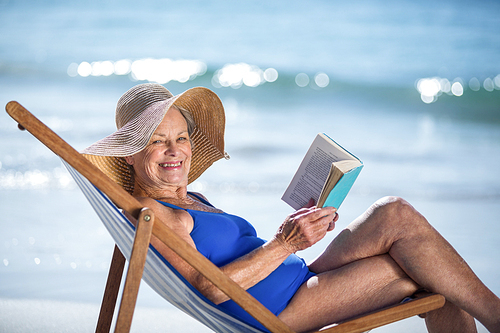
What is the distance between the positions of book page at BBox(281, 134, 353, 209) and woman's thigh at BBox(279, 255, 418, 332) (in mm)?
286

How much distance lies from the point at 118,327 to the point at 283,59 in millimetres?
10110

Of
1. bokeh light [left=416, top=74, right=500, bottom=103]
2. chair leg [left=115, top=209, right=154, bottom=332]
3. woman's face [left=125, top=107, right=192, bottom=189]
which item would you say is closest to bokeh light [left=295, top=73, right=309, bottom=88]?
bokeh light [left=416, top=74, right=500, bottom=103]

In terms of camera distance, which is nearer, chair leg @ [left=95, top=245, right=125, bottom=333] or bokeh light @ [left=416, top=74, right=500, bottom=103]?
chair leg @ [left=95, top=245, right=125, bottom=333]

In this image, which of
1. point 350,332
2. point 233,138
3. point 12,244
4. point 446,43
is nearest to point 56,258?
point 12,244

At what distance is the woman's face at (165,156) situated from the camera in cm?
181

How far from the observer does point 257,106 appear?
902 centimetres

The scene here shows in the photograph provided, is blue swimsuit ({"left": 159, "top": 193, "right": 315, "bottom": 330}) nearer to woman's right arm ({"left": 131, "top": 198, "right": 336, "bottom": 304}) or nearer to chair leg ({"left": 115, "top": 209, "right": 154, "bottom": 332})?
woman's right arm ({"left": 131, "top": 198, "right": 336, "bottom": 304})

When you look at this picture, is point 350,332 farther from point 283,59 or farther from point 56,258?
point 283,59

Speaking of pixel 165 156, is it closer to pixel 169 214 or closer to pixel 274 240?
pixel 169 214

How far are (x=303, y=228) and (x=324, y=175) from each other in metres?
0.20

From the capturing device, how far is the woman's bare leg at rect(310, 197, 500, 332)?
1.59 m

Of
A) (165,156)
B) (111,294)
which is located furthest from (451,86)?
(111,294)

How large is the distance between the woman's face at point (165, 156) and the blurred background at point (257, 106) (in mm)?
943

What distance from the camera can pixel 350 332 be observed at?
1526 millimetres
